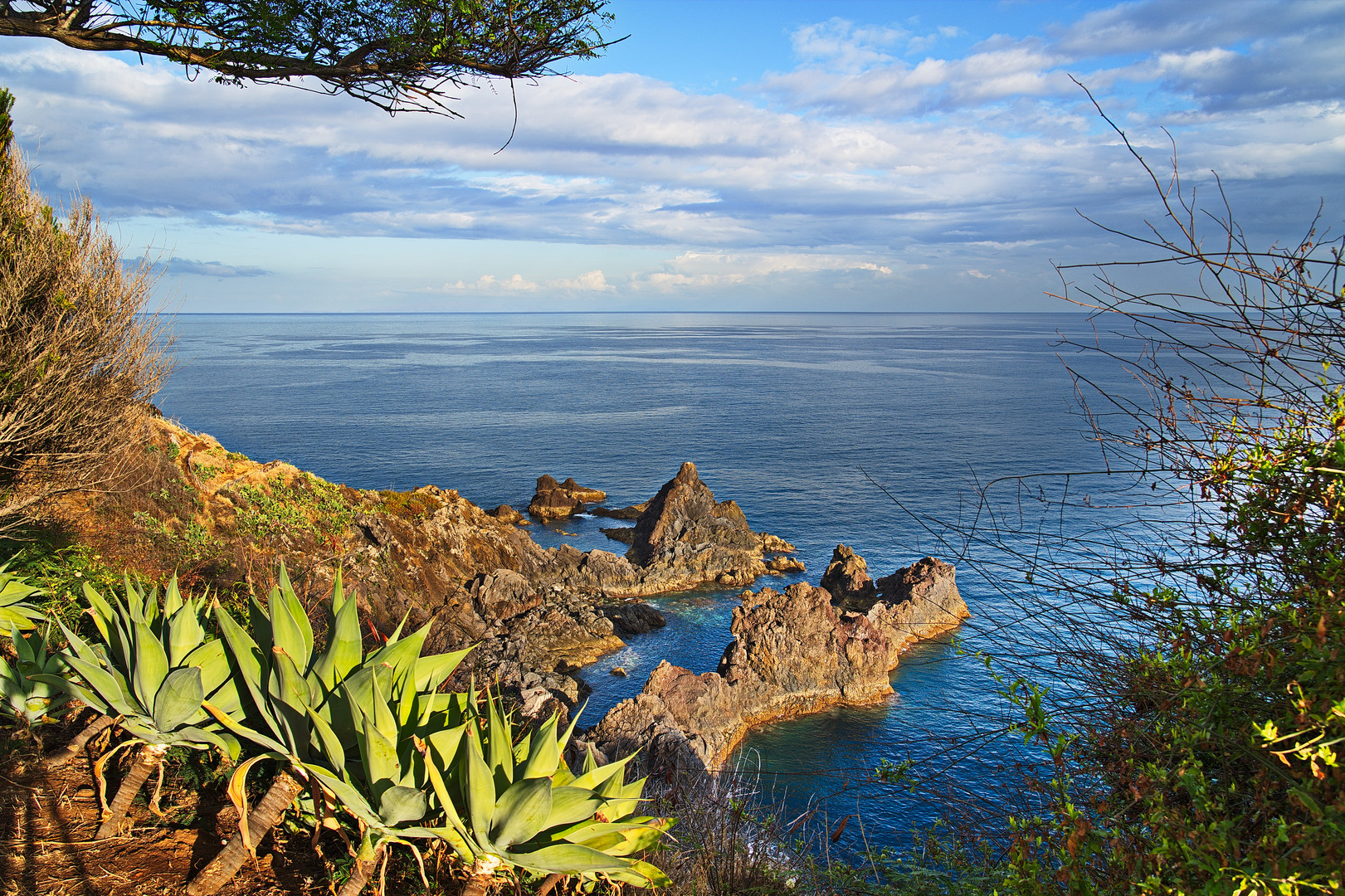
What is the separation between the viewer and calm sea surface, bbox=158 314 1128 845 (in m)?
20.9

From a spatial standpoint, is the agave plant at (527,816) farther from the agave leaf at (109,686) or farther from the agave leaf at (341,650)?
the agave leaf at (109,686)

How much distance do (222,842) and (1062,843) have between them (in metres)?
4.65

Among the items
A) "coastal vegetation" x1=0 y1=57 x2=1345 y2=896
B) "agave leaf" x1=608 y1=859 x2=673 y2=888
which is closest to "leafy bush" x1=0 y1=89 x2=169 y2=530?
"coastal vegetation" x1=0 y1=57 x2=1345 y2=896

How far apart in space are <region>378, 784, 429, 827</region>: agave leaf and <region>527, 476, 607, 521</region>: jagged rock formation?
43884 millimetres

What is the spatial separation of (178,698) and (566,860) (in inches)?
97.6

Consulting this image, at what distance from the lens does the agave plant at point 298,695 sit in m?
3.83

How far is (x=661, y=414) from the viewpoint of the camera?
266ft

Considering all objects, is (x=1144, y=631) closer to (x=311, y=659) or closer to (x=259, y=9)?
(x=311, y=659)

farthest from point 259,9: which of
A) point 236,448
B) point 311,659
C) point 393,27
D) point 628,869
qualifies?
point 236,448

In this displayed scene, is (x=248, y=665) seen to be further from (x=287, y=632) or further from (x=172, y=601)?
(x=172, y=601)

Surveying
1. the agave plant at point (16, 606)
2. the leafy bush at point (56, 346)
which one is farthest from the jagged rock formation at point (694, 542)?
the agave plant at point (16, 606)

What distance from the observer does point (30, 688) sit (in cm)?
525

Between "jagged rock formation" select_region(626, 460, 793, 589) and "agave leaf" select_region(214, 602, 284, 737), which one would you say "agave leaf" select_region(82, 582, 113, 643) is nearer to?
"agave leaf" select_region(214, 602, 284, 737)

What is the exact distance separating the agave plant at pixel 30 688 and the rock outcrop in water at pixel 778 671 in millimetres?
16055
